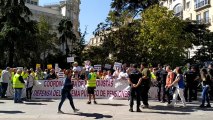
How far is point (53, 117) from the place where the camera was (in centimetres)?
1550

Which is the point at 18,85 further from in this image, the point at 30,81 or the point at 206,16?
the point at 206,16

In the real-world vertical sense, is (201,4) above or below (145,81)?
above

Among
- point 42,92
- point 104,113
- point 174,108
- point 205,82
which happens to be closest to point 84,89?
point 42,92

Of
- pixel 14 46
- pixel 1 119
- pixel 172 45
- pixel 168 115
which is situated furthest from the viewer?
pixel 14 46

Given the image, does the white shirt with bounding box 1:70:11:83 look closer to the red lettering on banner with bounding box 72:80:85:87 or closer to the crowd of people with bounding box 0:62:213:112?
the crowd of people with bounding box 0:62:213:112

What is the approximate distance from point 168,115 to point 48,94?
988 cm

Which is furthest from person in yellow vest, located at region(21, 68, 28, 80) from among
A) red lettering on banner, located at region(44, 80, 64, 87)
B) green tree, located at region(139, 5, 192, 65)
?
green tree, located at region(139, 5, 192, 65)

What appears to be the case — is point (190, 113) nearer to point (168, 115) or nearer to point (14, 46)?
point (168, 115)

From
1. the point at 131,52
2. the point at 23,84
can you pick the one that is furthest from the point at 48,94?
the point at 131,52

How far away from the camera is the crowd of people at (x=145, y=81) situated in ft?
55.9

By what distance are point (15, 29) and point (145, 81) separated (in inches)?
1125

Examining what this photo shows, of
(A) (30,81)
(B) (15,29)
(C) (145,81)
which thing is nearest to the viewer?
(C) (145,81)

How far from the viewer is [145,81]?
726 inches

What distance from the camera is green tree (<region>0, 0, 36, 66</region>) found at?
44.3m
